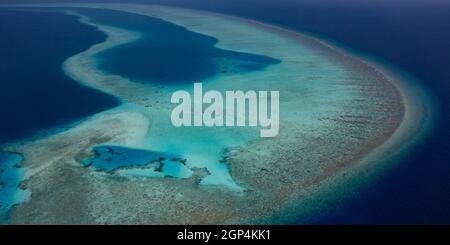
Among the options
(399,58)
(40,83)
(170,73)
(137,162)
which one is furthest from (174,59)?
(399,58)

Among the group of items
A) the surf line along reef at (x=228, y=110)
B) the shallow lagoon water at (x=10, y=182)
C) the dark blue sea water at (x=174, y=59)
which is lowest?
the shallow lagoon water at (x=10, y=182)

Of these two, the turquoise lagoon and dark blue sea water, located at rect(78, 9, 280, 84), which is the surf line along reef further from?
dark blue sea water, located at rect(78, 9, 280, 84)

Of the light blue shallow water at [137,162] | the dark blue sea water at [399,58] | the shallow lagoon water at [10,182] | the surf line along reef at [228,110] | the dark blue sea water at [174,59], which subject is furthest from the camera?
the dark blue sea water at [174,59]

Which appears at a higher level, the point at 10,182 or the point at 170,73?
the point at 170,73

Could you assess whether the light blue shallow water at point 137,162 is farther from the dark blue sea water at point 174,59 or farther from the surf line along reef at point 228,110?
the dark blue sea water at point 174,59

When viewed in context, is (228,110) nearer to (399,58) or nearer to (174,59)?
(174,59)

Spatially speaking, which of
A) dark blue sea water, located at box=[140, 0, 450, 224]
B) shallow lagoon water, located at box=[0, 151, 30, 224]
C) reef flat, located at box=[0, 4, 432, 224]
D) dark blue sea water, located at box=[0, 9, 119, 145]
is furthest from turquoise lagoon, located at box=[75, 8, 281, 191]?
dark blue sea water, located at box=[140, 0, 450, 224]

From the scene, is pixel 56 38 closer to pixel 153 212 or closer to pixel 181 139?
pixel 181 139

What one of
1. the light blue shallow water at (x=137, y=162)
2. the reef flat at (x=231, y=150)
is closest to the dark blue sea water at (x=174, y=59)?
the reef flat at (x=231, y=150)
